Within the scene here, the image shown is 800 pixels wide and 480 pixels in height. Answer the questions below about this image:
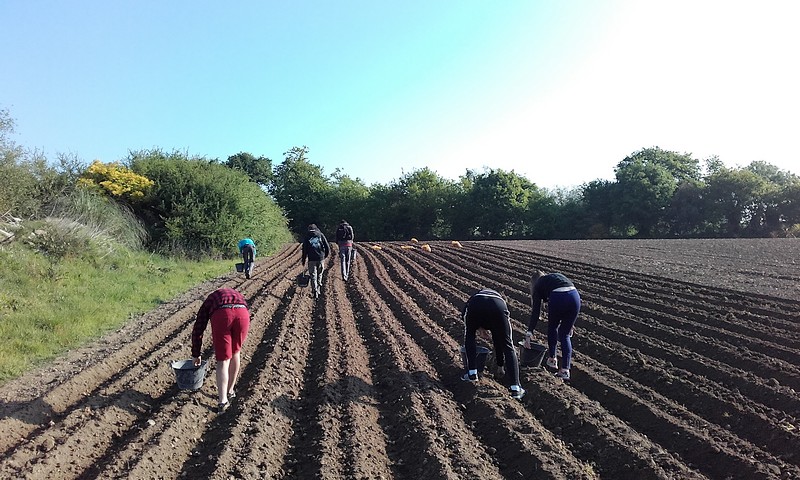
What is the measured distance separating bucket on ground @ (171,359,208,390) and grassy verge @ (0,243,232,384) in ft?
7.83

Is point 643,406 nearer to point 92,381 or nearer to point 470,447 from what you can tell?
point 470,447

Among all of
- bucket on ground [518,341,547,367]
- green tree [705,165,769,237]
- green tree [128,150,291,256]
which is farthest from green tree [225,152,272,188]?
bucket on ground [518,341,547,367]

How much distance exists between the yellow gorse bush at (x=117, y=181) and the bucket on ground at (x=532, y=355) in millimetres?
16616

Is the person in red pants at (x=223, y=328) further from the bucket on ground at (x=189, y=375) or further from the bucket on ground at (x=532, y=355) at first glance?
the bucket on ground at (x=532, y=355)

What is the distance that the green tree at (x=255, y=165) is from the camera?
6650 centimetres

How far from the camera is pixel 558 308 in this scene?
611 centimetres

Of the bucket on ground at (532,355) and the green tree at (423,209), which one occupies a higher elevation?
the green tree at (423,209)

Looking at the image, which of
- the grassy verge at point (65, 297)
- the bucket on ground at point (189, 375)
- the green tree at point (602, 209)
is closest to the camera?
the bucket on ground at point (189, 375)

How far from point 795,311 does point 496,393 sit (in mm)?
6970

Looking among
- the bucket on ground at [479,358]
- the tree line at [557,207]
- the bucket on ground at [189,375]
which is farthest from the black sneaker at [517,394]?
the tree line at [557,207]

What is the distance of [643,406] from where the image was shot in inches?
211

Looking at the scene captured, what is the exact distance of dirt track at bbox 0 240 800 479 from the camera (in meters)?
4.22

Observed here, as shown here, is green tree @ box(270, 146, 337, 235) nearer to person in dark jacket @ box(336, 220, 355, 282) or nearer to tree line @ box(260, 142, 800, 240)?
tree line @ box(260, 142, 800, 240)

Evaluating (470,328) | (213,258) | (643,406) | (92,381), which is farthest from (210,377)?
(213,258)
